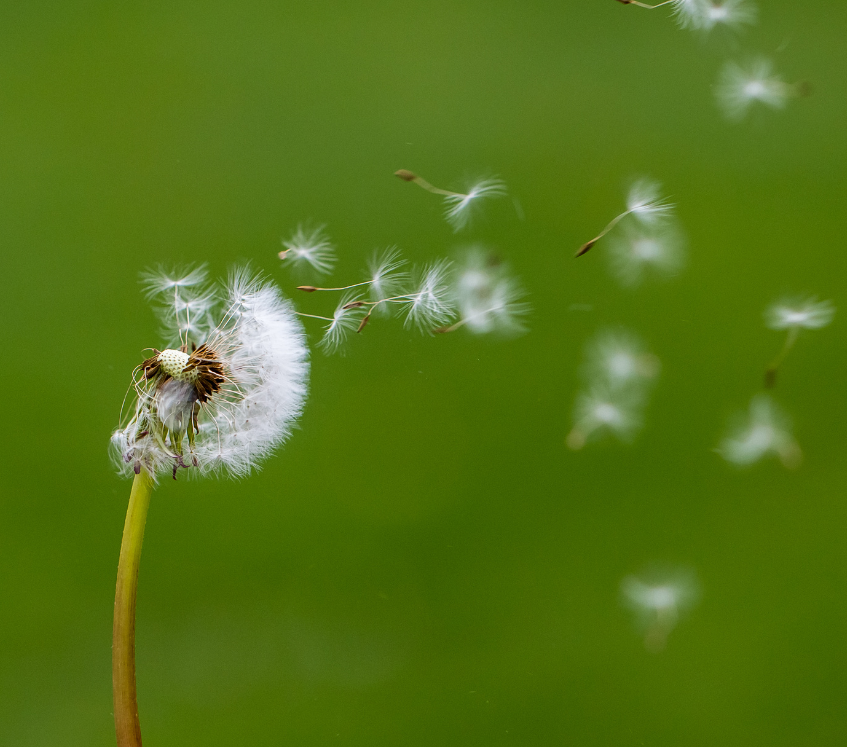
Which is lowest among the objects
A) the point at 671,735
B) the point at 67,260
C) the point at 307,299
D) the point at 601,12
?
the point at 671,735

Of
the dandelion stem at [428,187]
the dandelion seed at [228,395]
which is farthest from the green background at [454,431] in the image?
→ the dandelion seed at [228,395]

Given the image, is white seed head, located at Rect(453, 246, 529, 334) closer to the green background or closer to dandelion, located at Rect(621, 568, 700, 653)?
the green background

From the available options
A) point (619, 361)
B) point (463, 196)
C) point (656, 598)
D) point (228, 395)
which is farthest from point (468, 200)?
point (656, 598)

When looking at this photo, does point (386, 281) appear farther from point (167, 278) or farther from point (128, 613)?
point (128, 613)

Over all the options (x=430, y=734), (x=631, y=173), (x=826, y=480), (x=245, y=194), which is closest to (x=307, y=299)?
(x=245, y=194)

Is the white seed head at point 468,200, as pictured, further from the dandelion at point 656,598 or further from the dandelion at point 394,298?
the dandelion at point 656,598

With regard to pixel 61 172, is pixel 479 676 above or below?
below

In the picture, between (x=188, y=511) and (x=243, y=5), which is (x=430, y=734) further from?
(x=243, y=5)

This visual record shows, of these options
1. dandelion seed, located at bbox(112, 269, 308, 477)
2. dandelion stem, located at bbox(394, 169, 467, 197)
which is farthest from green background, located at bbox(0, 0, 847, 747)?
dandelion seed, located at bbox(112, 269, 308, 477)
